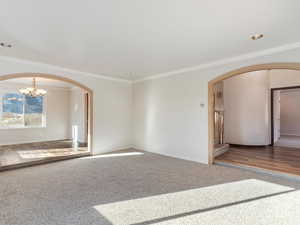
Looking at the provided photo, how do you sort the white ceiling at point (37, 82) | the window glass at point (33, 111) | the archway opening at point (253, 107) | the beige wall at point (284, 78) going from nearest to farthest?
the beige wall at point (284, 78), the archway opening at point (253, 107), the white ceiling at point (37, 82), the window glass at point (33, 111)

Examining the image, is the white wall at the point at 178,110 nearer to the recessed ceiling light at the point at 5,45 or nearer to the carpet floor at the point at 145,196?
the carpet floor at the point at 145,196

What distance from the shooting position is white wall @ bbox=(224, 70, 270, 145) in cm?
641

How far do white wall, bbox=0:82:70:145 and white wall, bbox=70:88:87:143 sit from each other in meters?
0.31

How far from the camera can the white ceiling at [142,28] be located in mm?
2068

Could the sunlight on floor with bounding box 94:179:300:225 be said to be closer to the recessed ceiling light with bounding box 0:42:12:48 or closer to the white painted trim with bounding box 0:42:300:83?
the white painted trim with bounding box 0:42:300:83

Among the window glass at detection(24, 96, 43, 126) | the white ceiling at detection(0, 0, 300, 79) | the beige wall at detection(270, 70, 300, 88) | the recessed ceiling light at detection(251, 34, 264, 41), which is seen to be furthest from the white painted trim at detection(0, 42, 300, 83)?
the window glass at detection(24, 96, 43, 126)

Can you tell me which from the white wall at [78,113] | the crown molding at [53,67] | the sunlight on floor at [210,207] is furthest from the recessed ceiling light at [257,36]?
the white wall at [78,113]

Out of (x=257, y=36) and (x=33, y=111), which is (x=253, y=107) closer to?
(x=257, y=36)

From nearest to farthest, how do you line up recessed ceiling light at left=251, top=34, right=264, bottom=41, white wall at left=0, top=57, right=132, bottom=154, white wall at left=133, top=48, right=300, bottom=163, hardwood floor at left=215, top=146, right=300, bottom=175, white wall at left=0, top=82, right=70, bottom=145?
1. recessed ceiling light at left=251, top=34, right=264, bottom=41
2. hardwood floor at left=215, top=146, right=300, bottom=175
3. white wall at left=133, top=48, right=300, bottom=163
4. white wall at left=0, top=57, right=132, bottom=154
5. white wall at left=0, top=82, right=70, bottom=145

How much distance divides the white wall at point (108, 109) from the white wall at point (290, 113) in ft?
27.7

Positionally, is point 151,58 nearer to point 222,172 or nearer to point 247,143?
point 222,172

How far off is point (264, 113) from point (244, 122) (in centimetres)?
77

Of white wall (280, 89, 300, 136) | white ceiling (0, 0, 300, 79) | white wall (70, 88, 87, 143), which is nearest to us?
white ceiling (0, 0, 300, 79)

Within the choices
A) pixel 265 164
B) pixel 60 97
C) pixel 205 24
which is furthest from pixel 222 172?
pixel 60 97
